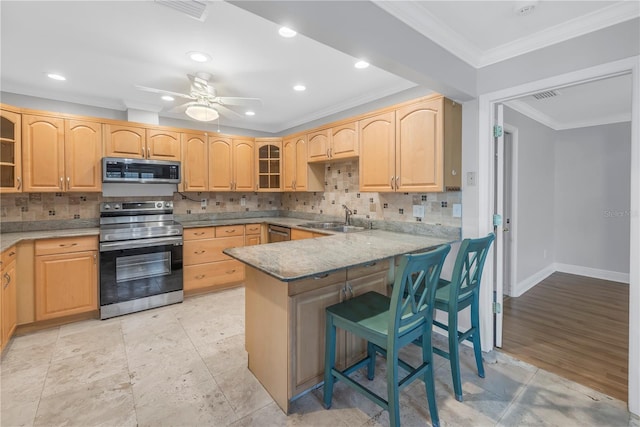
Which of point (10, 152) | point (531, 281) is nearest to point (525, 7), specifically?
point (531, 281)

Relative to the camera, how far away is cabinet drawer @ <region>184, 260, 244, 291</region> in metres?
3.73

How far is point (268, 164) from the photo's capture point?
4684 millimetres

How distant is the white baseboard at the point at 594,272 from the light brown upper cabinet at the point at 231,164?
513cm

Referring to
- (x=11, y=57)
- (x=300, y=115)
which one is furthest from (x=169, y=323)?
(x=300, y=115)

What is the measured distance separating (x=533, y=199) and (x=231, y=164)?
4288mm

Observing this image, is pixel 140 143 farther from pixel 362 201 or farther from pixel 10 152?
pixel 362 201

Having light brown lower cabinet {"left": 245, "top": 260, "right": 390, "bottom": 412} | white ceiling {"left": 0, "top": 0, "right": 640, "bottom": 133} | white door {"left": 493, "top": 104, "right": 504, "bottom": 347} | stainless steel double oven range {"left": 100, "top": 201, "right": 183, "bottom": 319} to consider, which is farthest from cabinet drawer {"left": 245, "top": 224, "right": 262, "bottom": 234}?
white door {"left": 493, "top": 104, "right": 504, "bottom": 347}

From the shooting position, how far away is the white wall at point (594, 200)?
4184 millimetres

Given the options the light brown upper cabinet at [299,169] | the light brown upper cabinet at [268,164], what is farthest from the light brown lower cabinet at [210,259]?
the light brown upper cabinet at [299,169]

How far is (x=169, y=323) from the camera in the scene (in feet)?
9.90

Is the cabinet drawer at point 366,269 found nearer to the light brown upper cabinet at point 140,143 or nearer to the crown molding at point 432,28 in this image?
the crown molding at point 432,28

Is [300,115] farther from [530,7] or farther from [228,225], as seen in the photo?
[530,7]

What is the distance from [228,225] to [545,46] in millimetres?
3713

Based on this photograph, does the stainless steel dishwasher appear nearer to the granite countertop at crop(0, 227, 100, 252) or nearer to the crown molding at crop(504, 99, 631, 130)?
the granite countertop at crop(0, 227, 100, 252)
